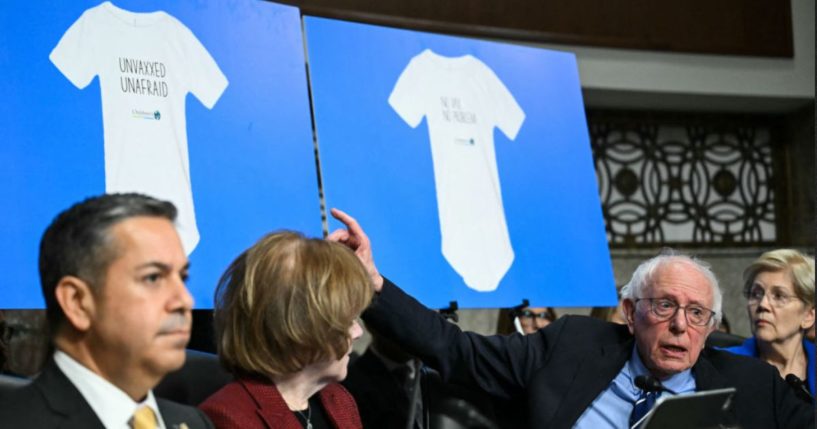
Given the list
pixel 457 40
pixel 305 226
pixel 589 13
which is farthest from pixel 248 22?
pixel 589 13

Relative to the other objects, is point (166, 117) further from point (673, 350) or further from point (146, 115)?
point (673, 350)

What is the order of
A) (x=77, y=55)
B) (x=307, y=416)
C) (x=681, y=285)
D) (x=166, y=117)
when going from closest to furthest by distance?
1. (x=307, y=416)
2. (x=77, y=55)
3. (x=166, y=117)
4. (x=681, y=285)

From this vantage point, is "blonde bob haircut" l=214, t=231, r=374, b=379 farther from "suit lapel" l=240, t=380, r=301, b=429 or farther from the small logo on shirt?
the small logo on shirt

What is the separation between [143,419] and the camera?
66.2 inches

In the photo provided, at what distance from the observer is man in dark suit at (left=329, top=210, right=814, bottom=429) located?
299 centimetres

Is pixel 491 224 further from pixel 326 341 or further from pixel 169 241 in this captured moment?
pixel 169 241

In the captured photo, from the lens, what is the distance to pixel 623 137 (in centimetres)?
700

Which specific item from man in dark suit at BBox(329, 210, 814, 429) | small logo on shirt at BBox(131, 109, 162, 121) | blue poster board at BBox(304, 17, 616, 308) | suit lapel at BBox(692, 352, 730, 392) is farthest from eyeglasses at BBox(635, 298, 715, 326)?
small logo on shirt at BBox(131, 109, 162, 121)

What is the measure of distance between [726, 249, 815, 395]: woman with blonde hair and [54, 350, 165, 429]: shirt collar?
9.23ft

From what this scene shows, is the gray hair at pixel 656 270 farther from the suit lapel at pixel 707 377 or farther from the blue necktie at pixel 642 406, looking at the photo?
the blue necktie at pixel 642 406

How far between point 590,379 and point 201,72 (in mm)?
1365

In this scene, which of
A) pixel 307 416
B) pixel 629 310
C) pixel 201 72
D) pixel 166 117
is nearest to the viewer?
pixel 307 416

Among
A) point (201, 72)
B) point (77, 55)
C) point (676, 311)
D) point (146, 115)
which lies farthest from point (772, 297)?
point (77, 55)

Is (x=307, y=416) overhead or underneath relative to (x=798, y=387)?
overhead
